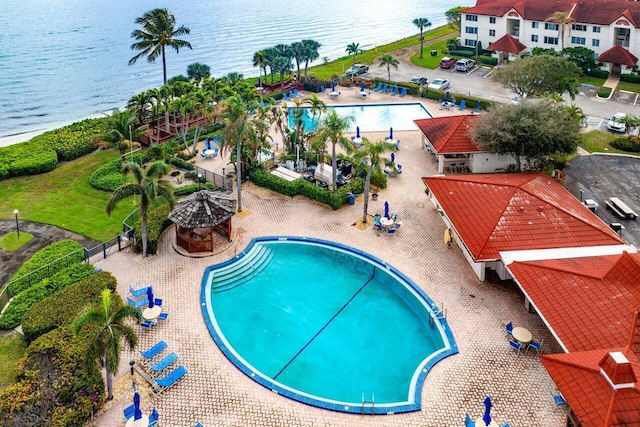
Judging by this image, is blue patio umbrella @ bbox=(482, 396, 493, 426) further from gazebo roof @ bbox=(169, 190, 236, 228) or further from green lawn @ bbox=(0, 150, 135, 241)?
green lawn @ bbox=(0, 150, 135, 241)

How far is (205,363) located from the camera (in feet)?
81.4

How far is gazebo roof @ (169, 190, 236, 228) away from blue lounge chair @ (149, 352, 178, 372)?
30.9 ft

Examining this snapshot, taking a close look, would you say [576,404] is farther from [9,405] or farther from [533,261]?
[9,405]

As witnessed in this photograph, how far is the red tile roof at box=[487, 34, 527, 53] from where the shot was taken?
73.8 meters

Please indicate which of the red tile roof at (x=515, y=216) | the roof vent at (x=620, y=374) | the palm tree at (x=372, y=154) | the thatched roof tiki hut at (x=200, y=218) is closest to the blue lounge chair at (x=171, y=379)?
the thatched roof tiki hut at (x=200, y=218)

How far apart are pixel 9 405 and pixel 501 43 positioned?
238 feet

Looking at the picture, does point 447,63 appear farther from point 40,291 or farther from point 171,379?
point 171,379

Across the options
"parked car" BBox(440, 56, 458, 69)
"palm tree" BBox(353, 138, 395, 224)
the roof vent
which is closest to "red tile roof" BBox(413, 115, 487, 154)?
"palm tree" BBox(353, 138, 395, 224)

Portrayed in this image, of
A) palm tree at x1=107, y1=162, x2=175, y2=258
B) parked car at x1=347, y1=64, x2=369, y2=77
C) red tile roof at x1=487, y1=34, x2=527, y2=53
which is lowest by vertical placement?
palm tree at x1=107, y1=162, x2=175, y2=258

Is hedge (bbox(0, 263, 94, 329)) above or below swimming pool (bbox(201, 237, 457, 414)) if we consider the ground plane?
above

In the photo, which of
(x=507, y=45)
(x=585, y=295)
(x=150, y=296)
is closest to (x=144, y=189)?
(x=150, y=296)

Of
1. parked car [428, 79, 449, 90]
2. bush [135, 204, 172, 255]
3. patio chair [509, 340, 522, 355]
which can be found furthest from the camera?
parked car [428, 79, 449, 90]

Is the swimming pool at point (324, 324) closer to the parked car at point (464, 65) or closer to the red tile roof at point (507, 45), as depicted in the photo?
the parked car at point (464, 65)

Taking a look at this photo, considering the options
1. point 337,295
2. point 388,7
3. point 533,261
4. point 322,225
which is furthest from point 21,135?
point 388,7
